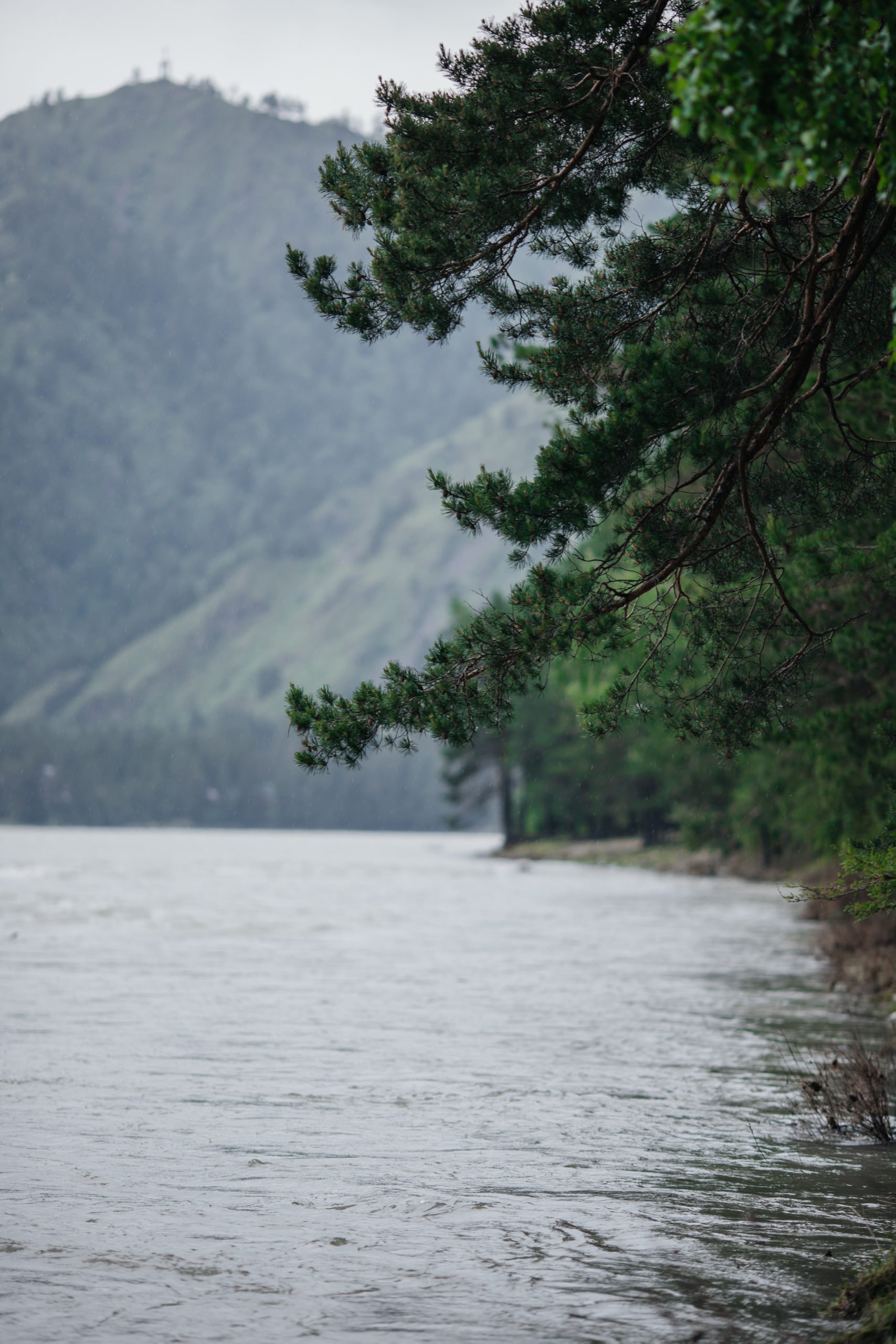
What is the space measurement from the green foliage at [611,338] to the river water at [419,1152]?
135 inches

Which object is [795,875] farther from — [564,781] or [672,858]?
[564,781]

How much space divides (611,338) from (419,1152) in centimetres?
704

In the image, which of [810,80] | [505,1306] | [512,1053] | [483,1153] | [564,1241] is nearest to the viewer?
[810,80]

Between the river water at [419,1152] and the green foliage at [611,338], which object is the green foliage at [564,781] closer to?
the river water at [419,1152]

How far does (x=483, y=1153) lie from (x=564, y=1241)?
109 inches

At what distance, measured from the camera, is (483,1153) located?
38.5 feet

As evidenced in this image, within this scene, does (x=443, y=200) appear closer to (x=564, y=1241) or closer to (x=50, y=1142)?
(x=564, y=1241)

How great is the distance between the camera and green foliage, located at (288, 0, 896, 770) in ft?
32.3

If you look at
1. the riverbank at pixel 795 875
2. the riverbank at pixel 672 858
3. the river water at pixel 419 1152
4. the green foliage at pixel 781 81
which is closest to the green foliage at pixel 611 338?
the riverbank at pixel 795 875

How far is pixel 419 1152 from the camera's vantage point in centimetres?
1177

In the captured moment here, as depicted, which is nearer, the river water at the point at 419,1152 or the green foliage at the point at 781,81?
the green foliage at the point at 781,81

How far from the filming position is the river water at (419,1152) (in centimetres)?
779

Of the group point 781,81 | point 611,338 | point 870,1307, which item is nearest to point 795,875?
point 611,338

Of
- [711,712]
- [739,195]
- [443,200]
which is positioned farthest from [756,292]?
[711,712]
